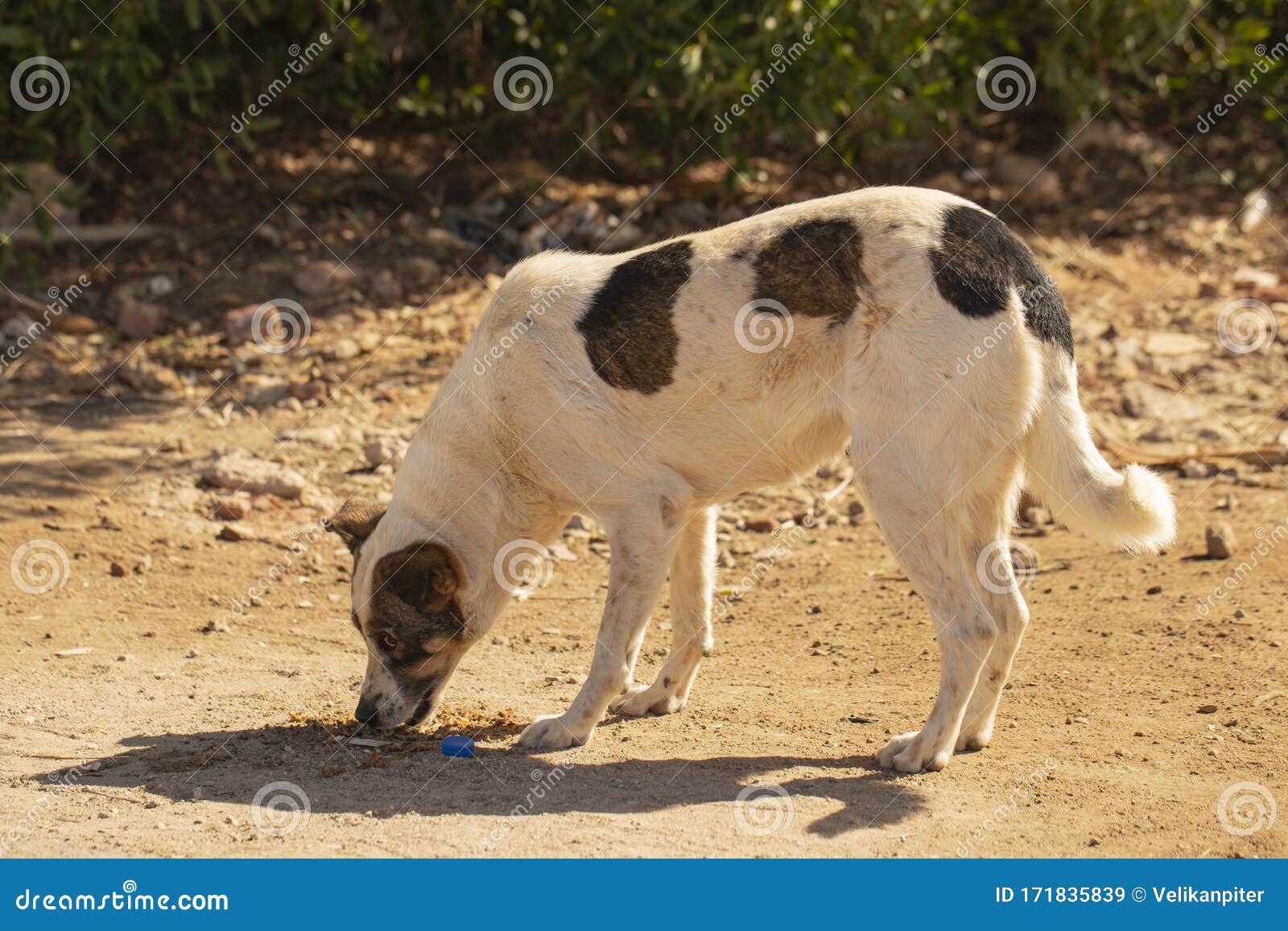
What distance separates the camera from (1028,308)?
16.7 feet

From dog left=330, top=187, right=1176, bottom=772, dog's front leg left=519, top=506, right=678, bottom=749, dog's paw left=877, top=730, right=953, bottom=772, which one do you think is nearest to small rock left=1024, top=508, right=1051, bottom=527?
dog left=330, top=187, right=1176, bottom=772

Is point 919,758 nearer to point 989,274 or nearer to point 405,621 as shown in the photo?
point 989,274

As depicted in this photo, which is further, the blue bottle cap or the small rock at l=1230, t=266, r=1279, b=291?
the small rock at l=1230, t=266, r=1279, b=291

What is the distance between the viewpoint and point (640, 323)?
543 cm

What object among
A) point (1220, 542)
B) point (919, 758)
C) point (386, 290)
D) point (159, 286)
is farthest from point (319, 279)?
point (919, 758)

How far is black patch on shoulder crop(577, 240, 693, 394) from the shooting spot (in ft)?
17.7

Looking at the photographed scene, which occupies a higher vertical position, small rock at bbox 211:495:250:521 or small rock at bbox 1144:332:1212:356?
small rock at bbox 1144:332:1212:356

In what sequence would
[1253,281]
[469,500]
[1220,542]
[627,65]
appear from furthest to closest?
[1253,281], [627,65], [1220,542], [469,500]

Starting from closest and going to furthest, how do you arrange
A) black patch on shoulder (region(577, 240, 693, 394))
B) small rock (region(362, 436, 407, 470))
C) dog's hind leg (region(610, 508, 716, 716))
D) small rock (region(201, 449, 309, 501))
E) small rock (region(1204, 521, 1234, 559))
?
black patch on shoulder (region(577, 240, 693, 394)) → dog's hind leg (region(610, 508, 716, 716)) → small rock (region(1204, 521, 1234, 559)) → small rock (region(201, 449, 309, 501)) → small rock (region(362, 436, 407, 470))

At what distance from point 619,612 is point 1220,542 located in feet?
12.1

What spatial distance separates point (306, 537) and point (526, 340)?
3192mm

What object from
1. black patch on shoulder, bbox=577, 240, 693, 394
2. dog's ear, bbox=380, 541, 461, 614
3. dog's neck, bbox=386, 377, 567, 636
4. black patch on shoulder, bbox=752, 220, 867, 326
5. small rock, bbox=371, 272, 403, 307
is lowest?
small rock, bbox=371, 272, 403, 307

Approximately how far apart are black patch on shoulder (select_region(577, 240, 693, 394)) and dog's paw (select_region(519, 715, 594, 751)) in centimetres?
139

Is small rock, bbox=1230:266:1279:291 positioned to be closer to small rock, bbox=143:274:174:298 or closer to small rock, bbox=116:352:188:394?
small rock, bbox=116:352:188:394
